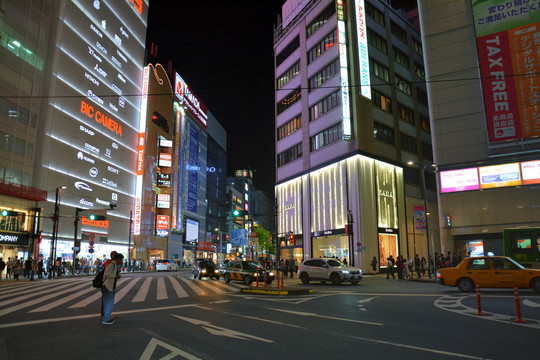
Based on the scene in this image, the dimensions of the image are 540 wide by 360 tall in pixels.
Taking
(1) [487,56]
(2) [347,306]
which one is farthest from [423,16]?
(2) [347,306]

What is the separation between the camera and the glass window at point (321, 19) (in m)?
45.7

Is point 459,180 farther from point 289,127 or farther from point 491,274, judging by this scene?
point 289,127

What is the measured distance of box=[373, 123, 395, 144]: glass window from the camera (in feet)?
145

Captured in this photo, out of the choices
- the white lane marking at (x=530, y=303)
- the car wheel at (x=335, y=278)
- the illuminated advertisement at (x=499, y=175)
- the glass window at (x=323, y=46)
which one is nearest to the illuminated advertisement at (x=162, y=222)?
the glass window at (x=323, y=46)

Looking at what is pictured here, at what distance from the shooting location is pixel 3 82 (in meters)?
37.5

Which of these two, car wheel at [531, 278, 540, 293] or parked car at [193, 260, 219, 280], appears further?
parked car at [193, 260, 219, 280]

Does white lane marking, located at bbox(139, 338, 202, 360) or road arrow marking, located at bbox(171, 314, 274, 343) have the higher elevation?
white lane marking, located at bbox(139, 338, 202, 360)

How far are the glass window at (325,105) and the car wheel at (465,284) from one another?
2724 centimetres

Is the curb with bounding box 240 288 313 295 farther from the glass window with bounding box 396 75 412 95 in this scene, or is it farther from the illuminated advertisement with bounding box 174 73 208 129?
the illuminated advertisement with bounding box 174 73 208 129

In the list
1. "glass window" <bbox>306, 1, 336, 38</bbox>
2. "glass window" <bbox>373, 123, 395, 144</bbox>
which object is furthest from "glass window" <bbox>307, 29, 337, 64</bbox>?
"glass window" <bbox>373, 123, 395, 144</bbox>

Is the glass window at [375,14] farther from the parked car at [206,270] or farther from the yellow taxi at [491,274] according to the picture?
the yellow taxi at [491,274]

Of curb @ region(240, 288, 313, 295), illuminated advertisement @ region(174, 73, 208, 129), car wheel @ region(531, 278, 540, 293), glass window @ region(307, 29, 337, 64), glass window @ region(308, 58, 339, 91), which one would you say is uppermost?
illuminated advertisement @ region(174, 73, 208, 129)

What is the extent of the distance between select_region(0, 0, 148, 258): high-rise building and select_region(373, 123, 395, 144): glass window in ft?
95.5

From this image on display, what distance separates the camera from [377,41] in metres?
47.4
